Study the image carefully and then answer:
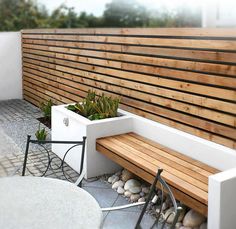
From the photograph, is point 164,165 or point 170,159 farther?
point 170,159

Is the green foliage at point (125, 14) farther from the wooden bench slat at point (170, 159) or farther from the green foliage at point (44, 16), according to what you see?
the wooden bench slat at point (170, 159)

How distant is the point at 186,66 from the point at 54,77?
354 cm

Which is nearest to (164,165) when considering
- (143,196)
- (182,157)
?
(182,157)

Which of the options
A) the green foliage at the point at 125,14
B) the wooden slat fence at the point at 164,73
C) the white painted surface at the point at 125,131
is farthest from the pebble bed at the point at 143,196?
the green foliage at the point at 125,14

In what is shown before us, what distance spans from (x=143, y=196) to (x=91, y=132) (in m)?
0.86

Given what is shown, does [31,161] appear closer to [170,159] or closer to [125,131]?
[125,131]

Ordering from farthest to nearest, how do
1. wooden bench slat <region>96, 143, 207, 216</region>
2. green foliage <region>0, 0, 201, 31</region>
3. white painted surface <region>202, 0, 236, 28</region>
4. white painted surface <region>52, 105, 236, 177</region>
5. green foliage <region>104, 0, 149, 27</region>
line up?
white painted surface <region>202, 0, 236, 28</region> < white painted surface <region>52, 105, 236, 177</region> < wooden bench slat <region>96, 143, 207, 216</region> < green foliage <region>104, 0, 149, 27</region> < green foliage <region>0, 0, 201, 31</region>

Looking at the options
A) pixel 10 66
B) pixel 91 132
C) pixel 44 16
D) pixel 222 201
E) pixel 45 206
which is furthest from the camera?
pixel 10 66

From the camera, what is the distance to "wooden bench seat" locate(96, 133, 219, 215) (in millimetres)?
2475

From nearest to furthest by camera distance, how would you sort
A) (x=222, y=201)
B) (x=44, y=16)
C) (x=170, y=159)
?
(x=44, y=16), (x=222, y=201), (x=170, y=159)

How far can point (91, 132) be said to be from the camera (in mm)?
3633

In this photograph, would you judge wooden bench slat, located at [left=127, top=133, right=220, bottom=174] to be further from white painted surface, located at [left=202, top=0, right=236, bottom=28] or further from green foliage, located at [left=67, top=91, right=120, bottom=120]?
white painted surface, located at [left=202, top=0, right=236, bottom=28]

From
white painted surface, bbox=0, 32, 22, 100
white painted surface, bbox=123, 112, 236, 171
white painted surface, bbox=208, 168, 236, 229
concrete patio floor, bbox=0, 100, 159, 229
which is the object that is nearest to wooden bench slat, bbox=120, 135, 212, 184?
white painted surface, bbox=123, 112, 236, 171

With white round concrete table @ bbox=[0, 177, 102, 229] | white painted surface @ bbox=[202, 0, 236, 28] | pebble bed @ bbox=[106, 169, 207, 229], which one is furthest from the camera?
white painted surface @ bbox=[202, 0, 236, 28]
